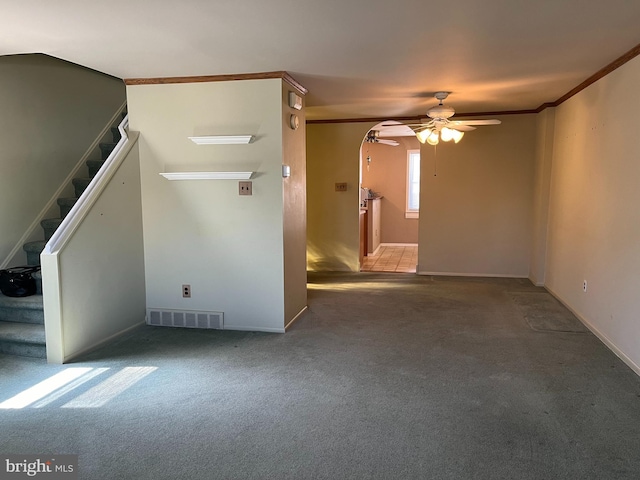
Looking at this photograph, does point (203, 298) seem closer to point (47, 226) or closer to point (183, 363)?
point (183, 363)

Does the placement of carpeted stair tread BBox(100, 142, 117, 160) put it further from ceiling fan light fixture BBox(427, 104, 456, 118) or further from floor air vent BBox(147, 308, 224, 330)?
ceiling fan light fixture BBox(427, 104, 456, 118)

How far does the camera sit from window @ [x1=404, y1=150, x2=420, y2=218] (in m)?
9.43

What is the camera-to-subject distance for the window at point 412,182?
9430mm

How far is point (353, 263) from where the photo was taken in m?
6.92

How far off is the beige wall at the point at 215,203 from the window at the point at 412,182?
5.81 metres

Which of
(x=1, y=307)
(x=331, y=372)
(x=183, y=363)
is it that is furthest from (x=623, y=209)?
(x=1, y=307)

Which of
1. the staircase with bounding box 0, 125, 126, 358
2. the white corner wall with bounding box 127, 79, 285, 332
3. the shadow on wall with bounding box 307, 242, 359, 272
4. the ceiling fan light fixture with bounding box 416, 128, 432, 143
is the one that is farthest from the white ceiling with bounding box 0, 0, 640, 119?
the shadow on wall with bounding box 307, 242, 359, 272

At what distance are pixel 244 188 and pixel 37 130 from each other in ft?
7.06

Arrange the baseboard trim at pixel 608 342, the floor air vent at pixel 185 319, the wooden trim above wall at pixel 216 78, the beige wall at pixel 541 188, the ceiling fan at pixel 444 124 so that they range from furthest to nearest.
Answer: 1. the beige wall at pixel 541 188
2. the ceiling fan at pixel 444 124
3. the floor air vent at pixel 185 319
4. the wooden trim above wall at pixel 216 78
5. the baseboard trim at pixel 608 342

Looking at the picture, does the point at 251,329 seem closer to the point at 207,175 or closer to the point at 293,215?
the point at 293,215

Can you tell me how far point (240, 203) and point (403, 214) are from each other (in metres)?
6.09

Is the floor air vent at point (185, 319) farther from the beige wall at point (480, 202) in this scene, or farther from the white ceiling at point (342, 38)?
the beige wall at point (480, 202)

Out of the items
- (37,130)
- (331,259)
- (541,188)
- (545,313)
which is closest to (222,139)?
(37,130)

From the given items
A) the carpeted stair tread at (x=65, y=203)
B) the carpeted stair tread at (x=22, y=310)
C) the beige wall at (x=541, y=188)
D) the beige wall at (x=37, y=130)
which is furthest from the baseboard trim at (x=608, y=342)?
the beige wall at (x=37, y=130)
